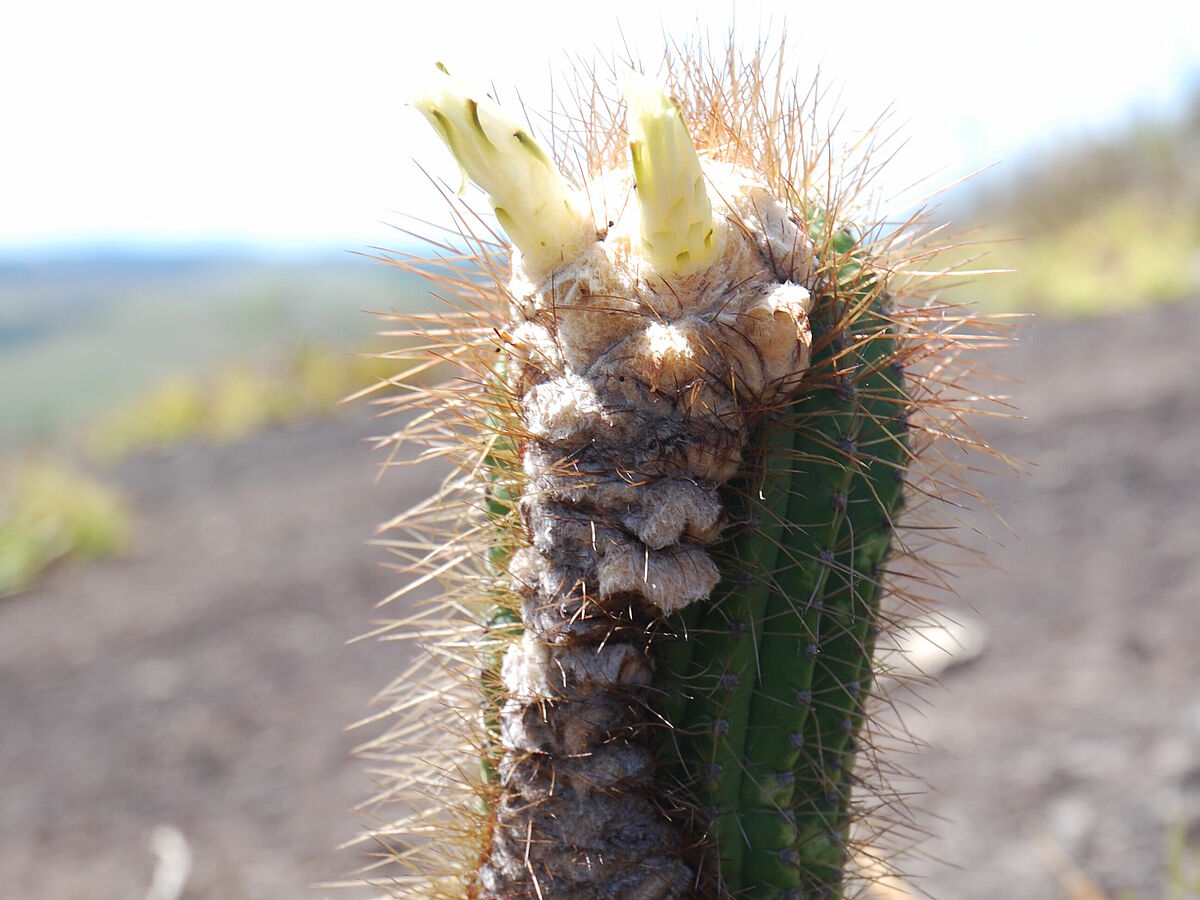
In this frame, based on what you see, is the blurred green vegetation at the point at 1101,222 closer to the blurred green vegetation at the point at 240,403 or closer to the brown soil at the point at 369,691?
the brown soil at the point at 369,691

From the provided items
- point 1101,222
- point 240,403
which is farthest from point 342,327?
point 1101,222

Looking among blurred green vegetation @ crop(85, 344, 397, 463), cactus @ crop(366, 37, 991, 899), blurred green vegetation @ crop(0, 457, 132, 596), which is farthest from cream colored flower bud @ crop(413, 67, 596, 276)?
blurred green vegetation @ crop(85, 344, 397, 463)

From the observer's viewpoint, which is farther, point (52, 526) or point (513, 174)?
point (52, 526)

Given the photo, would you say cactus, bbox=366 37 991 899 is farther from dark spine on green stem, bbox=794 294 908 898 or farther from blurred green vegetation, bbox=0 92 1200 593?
blurred green vegetation, bbox=0 92 1200 593

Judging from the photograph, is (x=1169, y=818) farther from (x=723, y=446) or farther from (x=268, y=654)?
(x=268, y=654)

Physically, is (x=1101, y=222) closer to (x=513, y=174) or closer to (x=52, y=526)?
(x=52, y=526)

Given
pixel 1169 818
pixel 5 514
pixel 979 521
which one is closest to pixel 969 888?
pixel 1169 818
